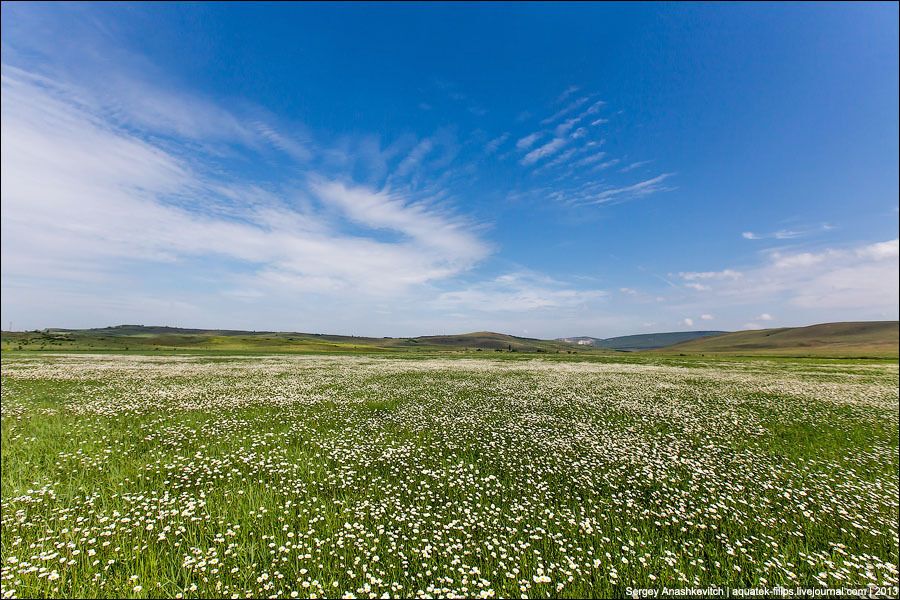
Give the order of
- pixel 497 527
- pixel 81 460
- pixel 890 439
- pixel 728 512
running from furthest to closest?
pixel 890 439 < pixel 81 460 < pixel 728 512 < pixel 497 527

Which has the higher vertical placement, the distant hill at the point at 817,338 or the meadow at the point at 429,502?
the meadow at the point at 429,502

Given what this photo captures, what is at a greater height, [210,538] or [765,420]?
[210,538]

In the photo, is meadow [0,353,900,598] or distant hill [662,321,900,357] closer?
meadow [0,353,900,598]

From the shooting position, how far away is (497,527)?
776 centimetres

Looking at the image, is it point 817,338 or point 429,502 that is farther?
point 817,338

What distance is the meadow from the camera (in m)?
6.19

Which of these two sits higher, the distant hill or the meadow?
the meadow

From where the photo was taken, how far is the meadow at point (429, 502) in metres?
6.19

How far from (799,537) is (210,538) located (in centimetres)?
1273

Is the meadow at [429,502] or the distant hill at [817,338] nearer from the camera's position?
the meadow at [429,502]

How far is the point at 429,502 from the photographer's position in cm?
876

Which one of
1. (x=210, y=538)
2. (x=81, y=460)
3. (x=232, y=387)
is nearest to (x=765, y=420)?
(x=210, y=538)

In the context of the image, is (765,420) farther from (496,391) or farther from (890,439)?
(496,391)

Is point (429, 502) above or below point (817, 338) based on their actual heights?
above
